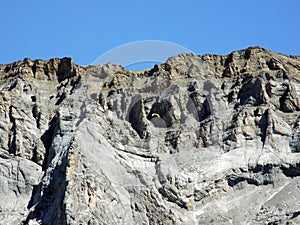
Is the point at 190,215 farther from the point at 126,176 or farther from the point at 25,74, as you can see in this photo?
the point at 25,74

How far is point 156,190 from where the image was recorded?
76.9 m

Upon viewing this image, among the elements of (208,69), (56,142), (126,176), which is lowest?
(126,176)

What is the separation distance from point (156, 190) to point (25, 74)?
1099 inches

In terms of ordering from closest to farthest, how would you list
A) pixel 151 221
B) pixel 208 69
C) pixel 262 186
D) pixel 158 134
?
pixel 151 221 → pixel 262 186 → pixel 158 134 → pixel 208 69

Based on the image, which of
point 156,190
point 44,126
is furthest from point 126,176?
point 44,126

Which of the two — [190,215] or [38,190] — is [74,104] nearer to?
[38,190]

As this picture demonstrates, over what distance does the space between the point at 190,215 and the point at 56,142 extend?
15472 millimetres

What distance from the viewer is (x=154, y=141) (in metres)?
86.3

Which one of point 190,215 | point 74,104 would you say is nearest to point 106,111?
point 74,104

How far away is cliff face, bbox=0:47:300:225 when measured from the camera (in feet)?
246

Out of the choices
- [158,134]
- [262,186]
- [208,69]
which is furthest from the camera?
[208,69]

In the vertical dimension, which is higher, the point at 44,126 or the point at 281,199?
the point at 44,126

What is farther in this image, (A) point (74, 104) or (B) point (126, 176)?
(A) point (74, 104)

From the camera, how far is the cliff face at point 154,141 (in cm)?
7500
